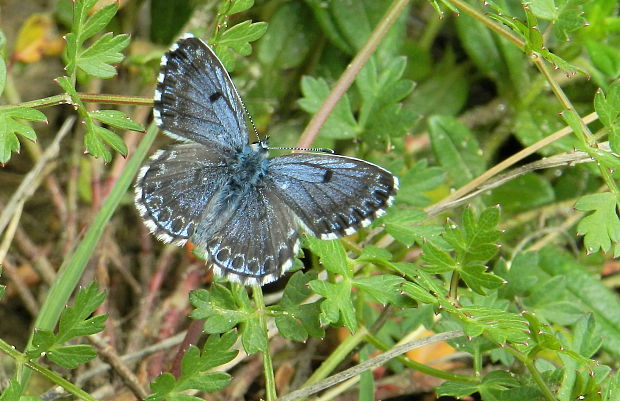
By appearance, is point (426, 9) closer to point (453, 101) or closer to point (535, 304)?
point (453, 101)

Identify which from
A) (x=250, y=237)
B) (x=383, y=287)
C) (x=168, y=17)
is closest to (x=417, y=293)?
(x=383, y=287)

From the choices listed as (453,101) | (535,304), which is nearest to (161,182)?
(535,304)

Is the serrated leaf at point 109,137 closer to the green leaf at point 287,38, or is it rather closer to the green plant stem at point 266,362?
the green plant stem at point 266,362

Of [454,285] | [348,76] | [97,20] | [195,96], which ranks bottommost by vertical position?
[454,285]

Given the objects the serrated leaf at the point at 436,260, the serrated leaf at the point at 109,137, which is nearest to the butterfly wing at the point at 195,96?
the serrated leaf at the point at 109,137

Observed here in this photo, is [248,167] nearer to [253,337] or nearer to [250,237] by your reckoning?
[250,237]
